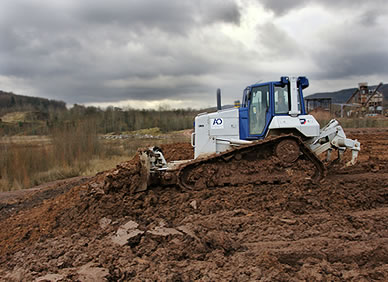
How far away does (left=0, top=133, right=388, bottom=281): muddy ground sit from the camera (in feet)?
11.6

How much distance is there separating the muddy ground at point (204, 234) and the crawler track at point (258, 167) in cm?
29

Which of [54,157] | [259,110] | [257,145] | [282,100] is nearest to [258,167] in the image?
[257,145]

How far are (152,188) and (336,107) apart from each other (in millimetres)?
40923

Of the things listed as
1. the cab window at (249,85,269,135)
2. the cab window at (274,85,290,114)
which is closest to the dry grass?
the cab window at (249,85,269,135)

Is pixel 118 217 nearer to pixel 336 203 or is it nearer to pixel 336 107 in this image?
pixel 336 203

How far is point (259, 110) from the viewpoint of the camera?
7262 millimetres

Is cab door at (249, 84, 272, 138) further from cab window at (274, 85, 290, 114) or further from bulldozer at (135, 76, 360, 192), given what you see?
cab window at (274, 85, 290, 114)

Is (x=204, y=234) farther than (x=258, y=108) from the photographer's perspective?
No

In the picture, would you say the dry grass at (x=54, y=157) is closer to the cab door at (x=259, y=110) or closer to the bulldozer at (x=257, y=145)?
the bulldozer at (x=257, y=145)

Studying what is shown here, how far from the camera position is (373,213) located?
521cm

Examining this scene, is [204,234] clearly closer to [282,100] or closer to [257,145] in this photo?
[257,145]

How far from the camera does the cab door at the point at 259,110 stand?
7.16 metres

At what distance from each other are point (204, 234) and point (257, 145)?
2.83m

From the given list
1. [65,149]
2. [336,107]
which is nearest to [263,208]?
[65,149]
